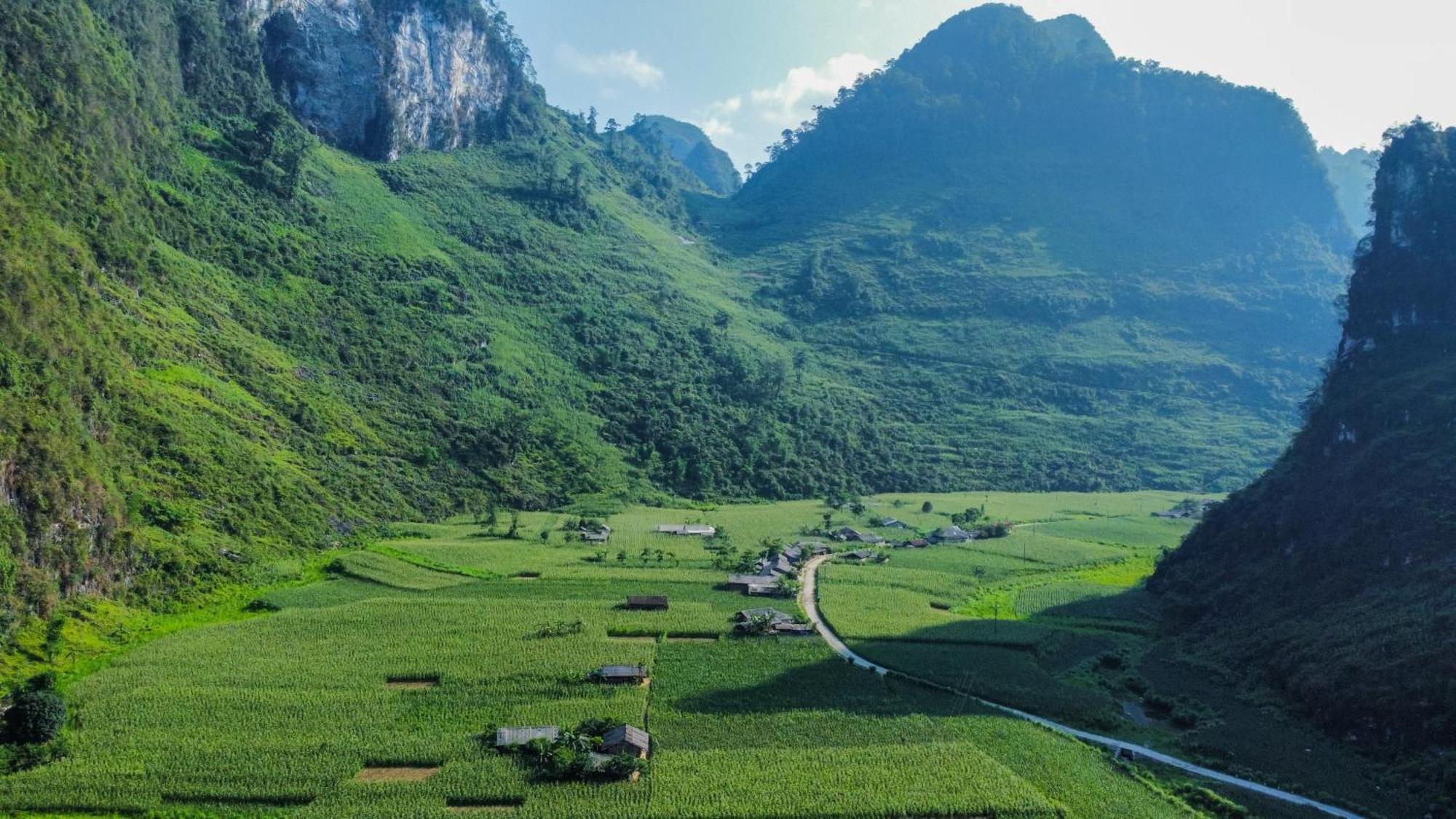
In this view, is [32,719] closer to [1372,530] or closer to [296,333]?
[296,333]

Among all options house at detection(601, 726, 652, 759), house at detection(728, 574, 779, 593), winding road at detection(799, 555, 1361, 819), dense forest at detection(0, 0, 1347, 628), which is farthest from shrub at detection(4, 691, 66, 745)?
house at detection(728, 574, 779, 593)

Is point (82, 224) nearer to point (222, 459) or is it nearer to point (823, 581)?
point (222, 459)

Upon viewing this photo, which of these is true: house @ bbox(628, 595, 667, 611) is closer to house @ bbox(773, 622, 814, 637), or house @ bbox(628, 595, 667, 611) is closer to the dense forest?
house @ bbox(773, 622, 814, 637)

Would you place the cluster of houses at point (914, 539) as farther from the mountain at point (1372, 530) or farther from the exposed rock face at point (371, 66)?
the exposed rock face at point (371, 66)

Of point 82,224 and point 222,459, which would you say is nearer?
point 222,459

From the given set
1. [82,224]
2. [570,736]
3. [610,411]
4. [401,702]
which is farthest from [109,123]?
[570,736]

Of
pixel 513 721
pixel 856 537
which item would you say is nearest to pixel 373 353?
pixel 856 537
